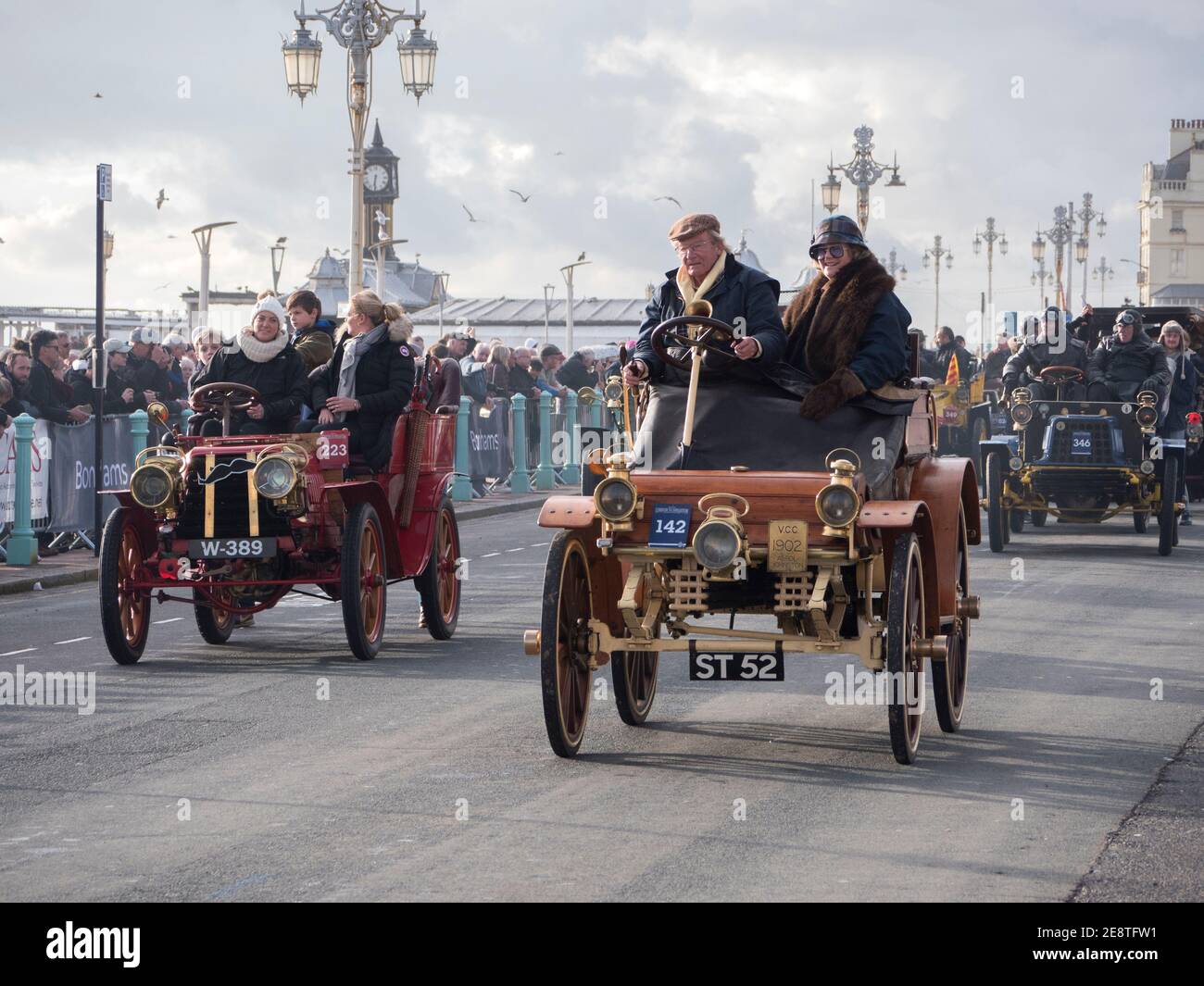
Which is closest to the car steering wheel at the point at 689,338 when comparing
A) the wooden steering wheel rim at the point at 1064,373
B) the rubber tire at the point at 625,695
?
the rubber tire at the point at 625,695

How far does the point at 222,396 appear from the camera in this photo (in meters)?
12.4

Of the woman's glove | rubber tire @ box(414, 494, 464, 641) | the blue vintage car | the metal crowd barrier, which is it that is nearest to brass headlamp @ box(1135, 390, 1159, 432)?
the blue vintage car

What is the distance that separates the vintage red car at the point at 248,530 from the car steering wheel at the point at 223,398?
0.01 m

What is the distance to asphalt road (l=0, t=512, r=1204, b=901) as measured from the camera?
6305 mm

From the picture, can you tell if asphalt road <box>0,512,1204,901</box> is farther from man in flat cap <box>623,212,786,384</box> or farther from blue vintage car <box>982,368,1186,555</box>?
blue vintage car <box>982,368,1186,555</box>

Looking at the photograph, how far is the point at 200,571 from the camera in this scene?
1162 centimetres

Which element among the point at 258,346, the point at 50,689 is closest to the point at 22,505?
the point at 258,346

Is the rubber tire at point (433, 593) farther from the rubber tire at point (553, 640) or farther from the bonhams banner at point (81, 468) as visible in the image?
the bonhams banner at point (81, 468)

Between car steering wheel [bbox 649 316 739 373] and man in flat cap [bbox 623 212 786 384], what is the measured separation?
0.06 metres

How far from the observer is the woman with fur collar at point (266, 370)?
41.0 feet

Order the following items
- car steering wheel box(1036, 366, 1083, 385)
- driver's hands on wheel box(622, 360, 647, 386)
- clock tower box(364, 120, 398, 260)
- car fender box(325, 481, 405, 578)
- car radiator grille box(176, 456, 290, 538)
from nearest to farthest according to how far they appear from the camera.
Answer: driver's hands on wheel box(622, 360, 647, 386), car radiator grille box(176, 456, 290, 538), car fender box(325, 481, 405, 578), car steering wheel box(1036, 366, 1083, 385), clock tower box(364, 120, 398, 260)

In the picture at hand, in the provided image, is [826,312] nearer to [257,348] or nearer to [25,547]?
[257,348]

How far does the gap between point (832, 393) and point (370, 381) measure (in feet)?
15.1
